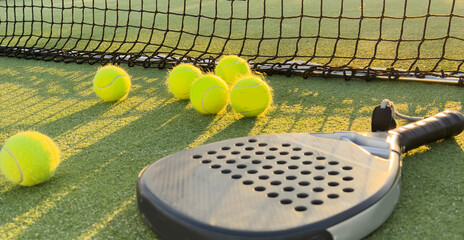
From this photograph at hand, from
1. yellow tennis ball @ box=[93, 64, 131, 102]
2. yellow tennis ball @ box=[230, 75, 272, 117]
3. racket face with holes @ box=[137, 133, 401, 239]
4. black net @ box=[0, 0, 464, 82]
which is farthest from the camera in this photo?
black net @ box=[0, 0, 464, 82]

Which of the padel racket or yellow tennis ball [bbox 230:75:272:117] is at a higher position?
the padel racket

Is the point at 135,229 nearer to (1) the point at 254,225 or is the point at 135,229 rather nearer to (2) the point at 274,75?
(1) the point at 254,225

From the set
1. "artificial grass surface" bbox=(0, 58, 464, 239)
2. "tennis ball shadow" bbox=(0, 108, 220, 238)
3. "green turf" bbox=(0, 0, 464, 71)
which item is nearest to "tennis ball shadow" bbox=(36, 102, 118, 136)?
"artificial grass surface" bbox=(0, 58, 464, 239)

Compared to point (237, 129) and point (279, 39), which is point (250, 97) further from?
point (279, 39)

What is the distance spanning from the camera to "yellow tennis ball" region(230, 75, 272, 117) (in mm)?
2002


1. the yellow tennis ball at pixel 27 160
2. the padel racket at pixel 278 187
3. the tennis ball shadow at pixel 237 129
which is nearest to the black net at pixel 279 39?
the tennis ball shadow at pixel 237 129

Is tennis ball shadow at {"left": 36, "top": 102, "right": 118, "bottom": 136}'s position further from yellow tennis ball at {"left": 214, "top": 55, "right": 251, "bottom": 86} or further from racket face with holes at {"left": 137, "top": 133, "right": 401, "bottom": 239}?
racket face with holes at {"left": 137, "top": 133, "right": 401, "bottom": 239}

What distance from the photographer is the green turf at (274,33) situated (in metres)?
3.13

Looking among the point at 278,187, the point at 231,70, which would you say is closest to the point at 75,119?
the point at 231,70

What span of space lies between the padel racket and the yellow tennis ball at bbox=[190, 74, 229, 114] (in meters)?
0.66

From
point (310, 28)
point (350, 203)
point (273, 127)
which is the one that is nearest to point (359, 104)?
point (273, 127)

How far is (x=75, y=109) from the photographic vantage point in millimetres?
2293

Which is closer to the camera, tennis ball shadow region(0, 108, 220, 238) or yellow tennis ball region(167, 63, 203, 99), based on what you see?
tennis ball shadow region(0, 108, 220, 238)

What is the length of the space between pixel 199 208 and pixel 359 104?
1.30 m
